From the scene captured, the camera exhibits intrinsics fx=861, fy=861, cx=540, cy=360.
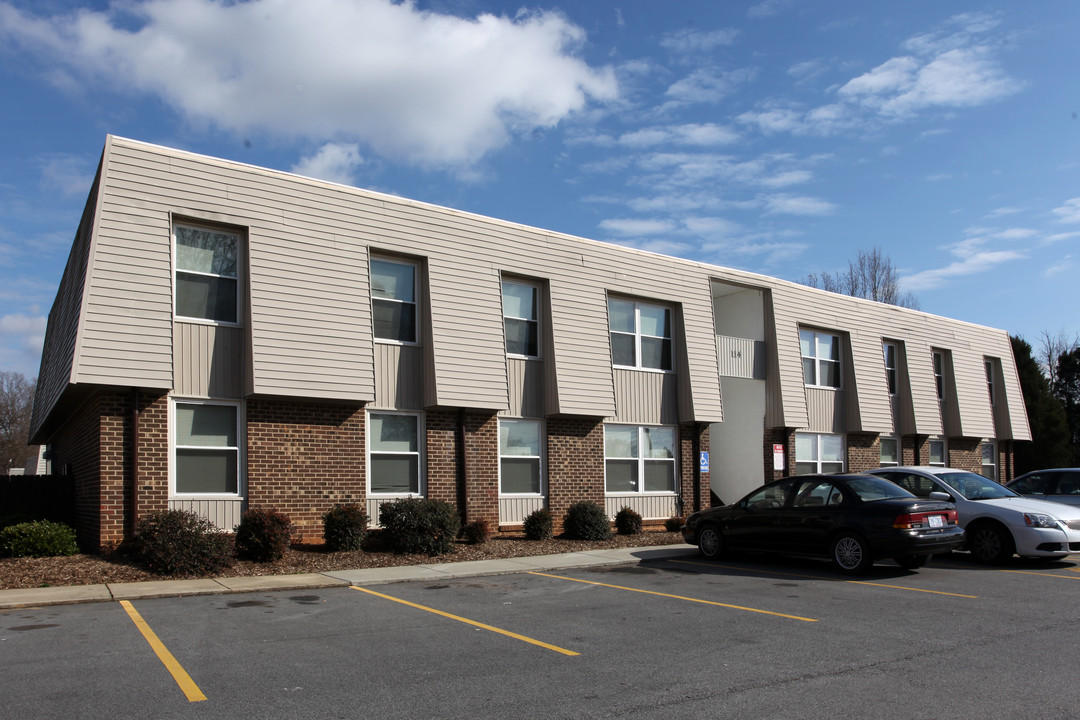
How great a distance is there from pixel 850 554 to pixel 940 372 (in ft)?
65.0

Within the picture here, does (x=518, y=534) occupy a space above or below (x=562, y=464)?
below

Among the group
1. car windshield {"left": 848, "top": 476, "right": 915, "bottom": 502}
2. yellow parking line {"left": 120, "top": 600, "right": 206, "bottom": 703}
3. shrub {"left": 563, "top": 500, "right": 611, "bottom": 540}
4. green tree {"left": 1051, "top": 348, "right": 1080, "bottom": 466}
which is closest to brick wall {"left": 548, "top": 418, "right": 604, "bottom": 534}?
shrub {"left": 563, "top": 500, "right": 611, "bottom": 540}

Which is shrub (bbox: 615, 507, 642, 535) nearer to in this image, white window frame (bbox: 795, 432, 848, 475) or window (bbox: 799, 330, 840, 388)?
white window frame (bbox: 795, 432, 848, 475)

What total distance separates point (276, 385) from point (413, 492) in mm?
3607

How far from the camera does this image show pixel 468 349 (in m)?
17.4

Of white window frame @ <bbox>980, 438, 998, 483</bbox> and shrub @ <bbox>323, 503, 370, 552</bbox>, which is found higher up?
white window frame @ <bbox>980, 438, 998, 483</bbox>

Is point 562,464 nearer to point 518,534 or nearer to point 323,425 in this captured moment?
point 518,534

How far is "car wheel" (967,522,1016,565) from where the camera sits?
45.6ft

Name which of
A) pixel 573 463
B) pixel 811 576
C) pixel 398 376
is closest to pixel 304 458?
pixel 398 376

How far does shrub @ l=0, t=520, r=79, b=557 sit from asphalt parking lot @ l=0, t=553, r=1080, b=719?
152 inches

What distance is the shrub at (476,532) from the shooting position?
53.3 ft

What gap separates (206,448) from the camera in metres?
14.6

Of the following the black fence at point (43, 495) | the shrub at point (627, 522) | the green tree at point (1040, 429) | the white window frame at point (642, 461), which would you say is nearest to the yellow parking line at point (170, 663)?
the black fence at point (43, 495)

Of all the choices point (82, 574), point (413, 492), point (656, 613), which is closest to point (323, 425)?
point (413, 492)
